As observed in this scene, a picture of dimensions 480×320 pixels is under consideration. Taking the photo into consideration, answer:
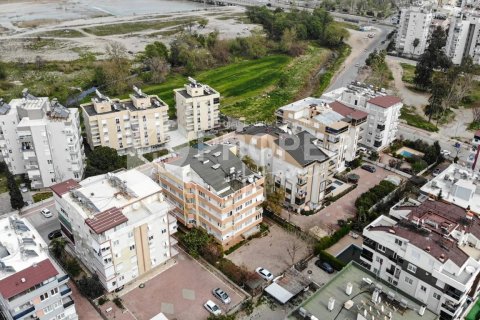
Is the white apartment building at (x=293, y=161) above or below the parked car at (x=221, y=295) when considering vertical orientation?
above

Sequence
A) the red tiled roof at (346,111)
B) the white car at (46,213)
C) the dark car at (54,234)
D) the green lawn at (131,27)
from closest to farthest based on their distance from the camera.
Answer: the dark car at (54,234) → the white car at (46,213) → the red tiled roof at (346,111) → the green lawn at (131,27)

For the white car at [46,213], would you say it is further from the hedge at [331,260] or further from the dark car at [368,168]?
the dark car at [368,168]

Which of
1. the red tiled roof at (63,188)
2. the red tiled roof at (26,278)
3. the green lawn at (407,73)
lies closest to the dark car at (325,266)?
the red tiled roof at (26,278)

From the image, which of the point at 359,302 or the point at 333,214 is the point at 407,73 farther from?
the point at 359,302

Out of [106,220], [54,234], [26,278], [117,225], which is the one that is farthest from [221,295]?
[54,234]

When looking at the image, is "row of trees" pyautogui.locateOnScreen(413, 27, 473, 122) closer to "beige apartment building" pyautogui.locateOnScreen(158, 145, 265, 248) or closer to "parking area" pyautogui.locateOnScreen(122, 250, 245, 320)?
"beige apartment building" pyautogui.locateOnScreen(158, 145, 265, 248)

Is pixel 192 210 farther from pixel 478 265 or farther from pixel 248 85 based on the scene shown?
pixel 248 85

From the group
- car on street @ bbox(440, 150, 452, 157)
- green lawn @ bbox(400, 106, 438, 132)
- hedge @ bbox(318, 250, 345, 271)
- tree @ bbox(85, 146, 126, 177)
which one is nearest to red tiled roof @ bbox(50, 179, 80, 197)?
tree @ bbox(85, 146, 126, 177)

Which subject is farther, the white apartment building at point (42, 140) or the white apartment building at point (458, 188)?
the white apartment building at point (42, 140)
